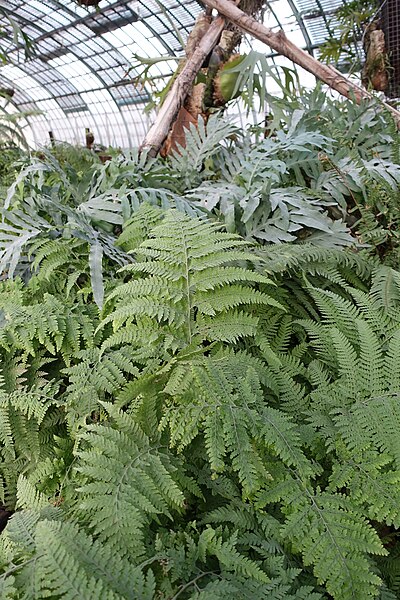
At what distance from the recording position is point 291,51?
107 inches

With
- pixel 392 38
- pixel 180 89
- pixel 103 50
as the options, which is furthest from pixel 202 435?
pixel 103 50

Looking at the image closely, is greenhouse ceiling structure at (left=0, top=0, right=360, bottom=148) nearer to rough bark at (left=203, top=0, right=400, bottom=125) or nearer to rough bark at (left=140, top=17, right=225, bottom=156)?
rough bark at (left=140, top=17, right=225, bottom=156)

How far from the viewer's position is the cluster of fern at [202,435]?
83 centimetres

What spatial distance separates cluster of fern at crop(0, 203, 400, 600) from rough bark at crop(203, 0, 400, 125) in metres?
1.62

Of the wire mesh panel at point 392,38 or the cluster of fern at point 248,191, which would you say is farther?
the wire mesh panel at point 392,38

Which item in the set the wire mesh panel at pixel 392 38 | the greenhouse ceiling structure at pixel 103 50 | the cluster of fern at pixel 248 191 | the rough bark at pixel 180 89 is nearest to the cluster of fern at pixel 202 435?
the cluster of fern at pixel 248 191

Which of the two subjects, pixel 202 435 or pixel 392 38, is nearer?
pixel 202 435

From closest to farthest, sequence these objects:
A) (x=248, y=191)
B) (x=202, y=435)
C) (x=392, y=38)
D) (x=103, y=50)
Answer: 1. (x=202, y=435)
2. (x=248, y=191)
3. (x=392, y=38)
4. (x=103, y=50)

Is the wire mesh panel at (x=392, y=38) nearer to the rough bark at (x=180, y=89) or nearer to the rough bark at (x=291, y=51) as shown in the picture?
the rough bark at (x=291, y=51)

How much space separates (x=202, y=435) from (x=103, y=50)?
46.1 feet

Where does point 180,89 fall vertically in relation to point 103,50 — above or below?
below

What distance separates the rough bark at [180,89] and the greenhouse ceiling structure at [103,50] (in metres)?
3.09

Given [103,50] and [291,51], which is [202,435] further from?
[103,50]

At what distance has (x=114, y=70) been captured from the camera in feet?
45.0
